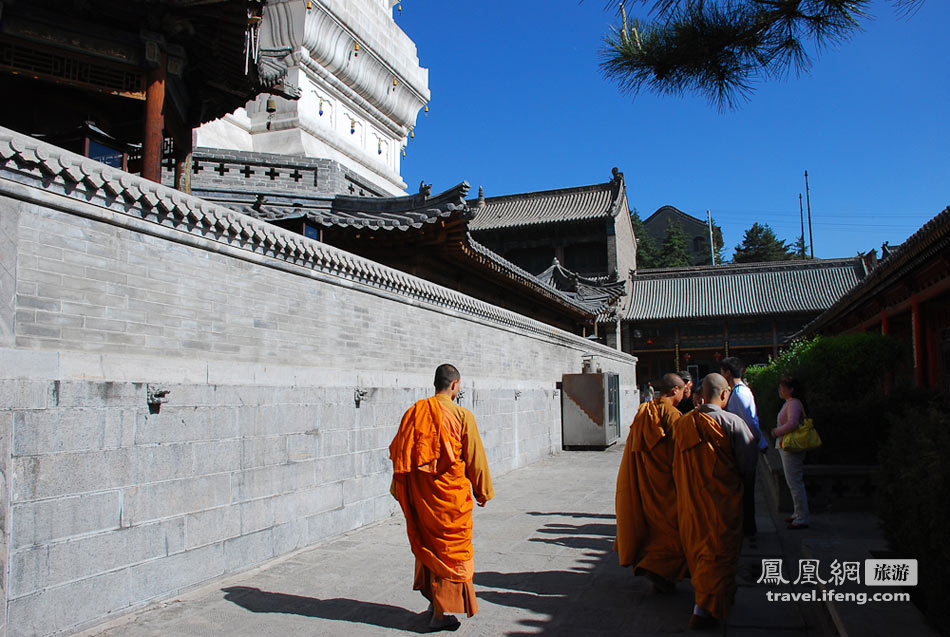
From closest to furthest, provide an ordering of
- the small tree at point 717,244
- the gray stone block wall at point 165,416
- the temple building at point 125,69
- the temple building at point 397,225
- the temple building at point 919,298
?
the gray stone block wall at point 165,416
the temple building at point 125,69
the temple building at point 919,298
the temple building at point 397,225
the small tree at point 717,244

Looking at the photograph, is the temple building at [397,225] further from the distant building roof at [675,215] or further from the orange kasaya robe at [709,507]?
the distant building roof at [675,215]

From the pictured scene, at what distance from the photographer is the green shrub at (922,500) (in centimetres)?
295

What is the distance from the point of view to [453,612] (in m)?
4.09

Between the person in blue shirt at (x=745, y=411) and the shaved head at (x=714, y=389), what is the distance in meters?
1.29

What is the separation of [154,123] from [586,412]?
10572 mm

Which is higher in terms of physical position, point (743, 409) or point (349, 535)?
point (743, 409)

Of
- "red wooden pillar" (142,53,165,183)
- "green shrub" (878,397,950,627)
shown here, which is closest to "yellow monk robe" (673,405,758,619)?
"green shrub" (878,397,950,627)

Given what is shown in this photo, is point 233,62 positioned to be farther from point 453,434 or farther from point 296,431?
point 453,434

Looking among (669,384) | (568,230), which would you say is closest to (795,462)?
(669,384)

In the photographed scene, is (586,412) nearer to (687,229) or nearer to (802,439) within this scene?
(802,439)

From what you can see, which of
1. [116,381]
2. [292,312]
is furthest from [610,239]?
[116,381]

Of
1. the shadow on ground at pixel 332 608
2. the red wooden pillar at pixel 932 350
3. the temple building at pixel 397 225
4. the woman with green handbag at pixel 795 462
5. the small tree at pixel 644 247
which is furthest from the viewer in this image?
the small tree at pixel 644 247

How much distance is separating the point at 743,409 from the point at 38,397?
570 cm

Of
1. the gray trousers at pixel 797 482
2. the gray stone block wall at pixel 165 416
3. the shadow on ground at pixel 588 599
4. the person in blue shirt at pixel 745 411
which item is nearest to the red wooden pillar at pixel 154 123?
the gray stone block wall at pixel 165 416
